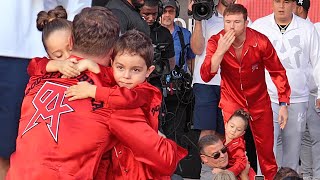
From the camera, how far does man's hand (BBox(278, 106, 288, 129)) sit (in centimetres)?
566

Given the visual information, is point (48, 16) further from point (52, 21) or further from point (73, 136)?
point (73, 136)

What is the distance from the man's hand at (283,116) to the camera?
5660mm

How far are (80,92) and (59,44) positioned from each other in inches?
18.3

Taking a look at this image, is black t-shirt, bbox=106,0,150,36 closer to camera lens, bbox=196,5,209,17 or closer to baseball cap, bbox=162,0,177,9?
camera lens, bbox=196,5,209,17

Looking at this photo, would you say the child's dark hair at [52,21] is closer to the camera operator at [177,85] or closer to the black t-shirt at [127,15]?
the black t-shirt at [127,15]

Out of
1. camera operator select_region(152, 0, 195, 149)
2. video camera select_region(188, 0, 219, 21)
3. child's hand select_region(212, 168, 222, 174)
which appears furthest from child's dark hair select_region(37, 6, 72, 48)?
camera operator select_region(152, 0, 195, 149)

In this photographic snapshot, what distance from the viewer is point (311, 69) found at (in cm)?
621

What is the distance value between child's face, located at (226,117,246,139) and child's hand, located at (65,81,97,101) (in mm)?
2732

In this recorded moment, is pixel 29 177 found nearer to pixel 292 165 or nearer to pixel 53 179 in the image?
pixel 53 179

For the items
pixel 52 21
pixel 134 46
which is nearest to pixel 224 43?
pixel 52 21

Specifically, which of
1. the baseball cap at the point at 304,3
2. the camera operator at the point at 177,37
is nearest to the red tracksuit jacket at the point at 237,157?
the camera operator at the point at 177,37

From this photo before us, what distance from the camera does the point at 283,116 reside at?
5668mm

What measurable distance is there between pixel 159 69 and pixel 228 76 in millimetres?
587

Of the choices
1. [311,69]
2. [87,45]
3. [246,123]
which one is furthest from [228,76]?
[87,45]
